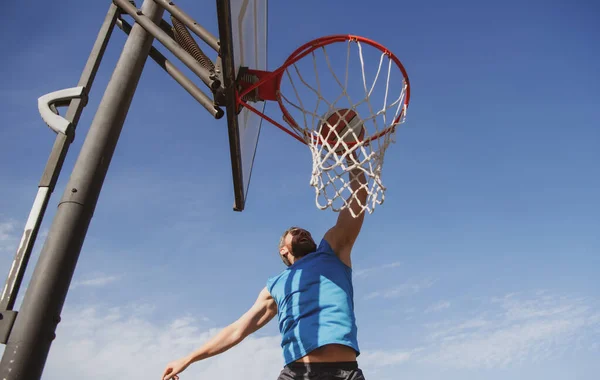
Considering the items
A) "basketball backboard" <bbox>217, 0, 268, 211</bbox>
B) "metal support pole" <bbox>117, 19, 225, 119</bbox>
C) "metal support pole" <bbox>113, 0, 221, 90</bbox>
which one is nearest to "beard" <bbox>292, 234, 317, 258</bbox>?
"basketball backboard" <bbox>217, 0, 268, 211</bbox>

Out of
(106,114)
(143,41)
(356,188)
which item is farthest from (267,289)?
(143,41)

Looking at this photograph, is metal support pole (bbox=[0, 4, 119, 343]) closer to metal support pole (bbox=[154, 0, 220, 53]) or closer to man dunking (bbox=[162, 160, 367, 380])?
metal support pole (bbox=[154, 0, 220, 53])

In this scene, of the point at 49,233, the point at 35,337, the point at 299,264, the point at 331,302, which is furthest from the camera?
the point at 299,264

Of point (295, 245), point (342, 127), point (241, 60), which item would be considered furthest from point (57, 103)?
point (342, 127)

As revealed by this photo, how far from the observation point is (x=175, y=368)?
3.34m

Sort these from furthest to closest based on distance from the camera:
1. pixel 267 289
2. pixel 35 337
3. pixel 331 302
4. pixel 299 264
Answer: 1. pixel 267 289
2. pixel 299 264
3. pixel 331 302
4. pixel 35 337

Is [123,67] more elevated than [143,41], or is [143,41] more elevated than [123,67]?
[143,41]

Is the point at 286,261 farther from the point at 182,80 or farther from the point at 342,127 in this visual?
the point at 182,80

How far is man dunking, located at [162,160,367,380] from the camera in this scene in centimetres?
298

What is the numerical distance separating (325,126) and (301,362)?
182cm

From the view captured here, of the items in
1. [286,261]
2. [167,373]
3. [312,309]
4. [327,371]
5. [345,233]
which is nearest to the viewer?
[327,371]

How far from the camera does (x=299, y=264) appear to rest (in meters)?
3.42

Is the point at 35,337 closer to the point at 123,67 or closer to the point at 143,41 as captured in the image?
the point at 123,67

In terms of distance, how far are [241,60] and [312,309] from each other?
5.90 ft
